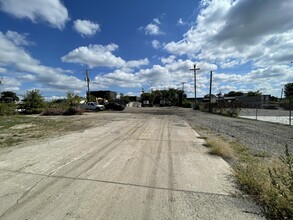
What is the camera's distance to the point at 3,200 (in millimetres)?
3482

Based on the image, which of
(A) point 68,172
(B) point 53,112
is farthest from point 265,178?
(B) point 53,112

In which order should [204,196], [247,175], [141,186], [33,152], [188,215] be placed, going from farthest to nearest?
[33,152] → [247,175] → [141,186] → [204,196] → [188,215]

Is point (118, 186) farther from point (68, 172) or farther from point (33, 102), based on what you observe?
point (33, 102)

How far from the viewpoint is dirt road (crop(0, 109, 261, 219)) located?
3166 millimetres

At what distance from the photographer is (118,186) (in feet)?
13.5

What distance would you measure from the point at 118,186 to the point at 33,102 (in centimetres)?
2926

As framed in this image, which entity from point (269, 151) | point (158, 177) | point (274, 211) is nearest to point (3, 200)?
point (158, 177)

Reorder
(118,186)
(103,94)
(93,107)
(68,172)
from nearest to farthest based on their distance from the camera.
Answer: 1. (118,186)
2. (68,172)
3. (93,107)
4. (103,94)

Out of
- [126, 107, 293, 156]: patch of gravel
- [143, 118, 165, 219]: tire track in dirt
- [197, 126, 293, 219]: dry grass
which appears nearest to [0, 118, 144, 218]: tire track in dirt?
[143, 118, 165, 219]: tire track in dirt

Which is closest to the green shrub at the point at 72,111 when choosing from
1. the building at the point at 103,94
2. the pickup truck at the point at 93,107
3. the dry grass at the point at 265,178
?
the pickup truck at the point at 93,107

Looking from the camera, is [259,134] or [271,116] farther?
[271,116]

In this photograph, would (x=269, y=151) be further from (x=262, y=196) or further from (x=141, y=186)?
(x=141, y=186)

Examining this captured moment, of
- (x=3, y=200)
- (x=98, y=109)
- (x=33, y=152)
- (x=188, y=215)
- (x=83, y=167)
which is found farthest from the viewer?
(x=98, y=109)

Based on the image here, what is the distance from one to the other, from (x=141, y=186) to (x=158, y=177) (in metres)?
0.63
